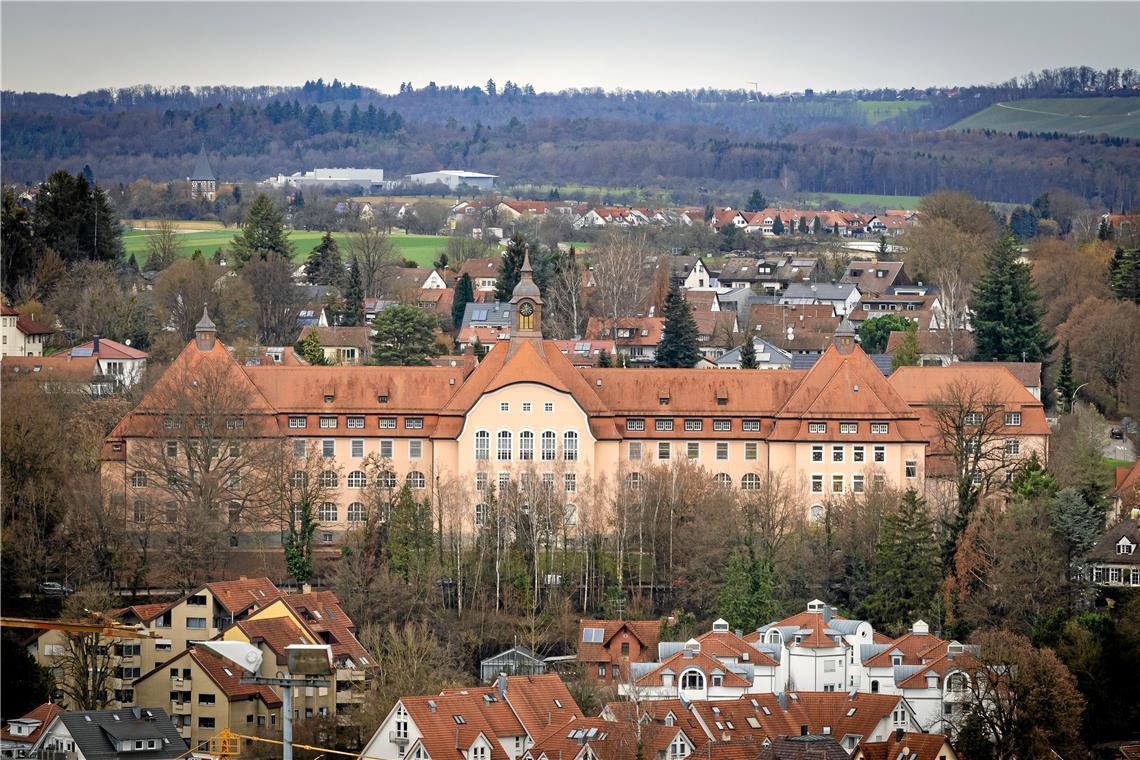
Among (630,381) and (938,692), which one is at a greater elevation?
(630,381)

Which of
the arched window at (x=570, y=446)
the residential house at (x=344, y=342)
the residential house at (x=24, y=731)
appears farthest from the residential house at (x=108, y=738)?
the residential house at (x=344, y=342)

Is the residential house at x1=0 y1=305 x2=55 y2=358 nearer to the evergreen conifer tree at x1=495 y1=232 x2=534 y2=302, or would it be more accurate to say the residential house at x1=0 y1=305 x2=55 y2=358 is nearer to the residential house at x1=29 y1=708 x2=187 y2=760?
the evergreen conifer tree at x1=495 y1=232 x2=534 y2=302

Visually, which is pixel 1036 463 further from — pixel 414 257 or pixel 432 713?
pixel 414 257

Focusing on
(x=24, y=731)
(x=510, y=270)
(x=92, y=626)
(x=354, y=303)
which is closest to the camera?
(x=92, y=626)

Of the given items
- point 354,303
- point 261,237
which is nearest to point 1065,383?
point 354,303

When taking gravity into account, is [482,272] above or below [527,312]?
below

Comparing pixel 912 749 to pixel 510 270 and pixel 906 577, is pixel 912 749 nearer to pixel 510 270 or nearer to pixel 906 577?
pixel 906 577

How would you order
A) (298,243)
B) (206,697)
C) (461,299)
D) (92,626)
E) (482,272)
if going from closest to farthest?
(92,626)
(206,697)
(461,299)
(482,272)
(298,243)

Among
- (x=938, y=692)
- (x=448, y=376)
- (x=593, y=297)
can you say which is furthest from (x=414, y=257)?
(x=938, y=692)
